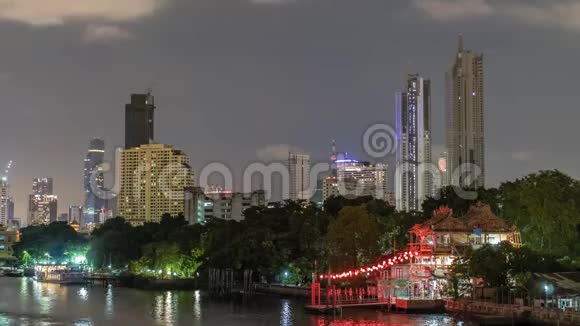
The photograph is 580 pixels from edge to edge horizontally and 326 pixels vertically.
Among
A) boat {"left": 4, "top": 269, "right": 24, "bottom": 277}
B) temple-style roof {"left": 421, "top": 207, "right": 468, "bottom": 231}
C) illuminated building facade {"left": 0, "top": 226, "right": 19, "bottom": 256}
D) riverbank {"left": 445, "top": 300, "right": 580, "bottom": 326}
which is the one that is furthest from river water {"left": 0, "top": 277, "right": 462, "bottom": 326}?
illuminated building facade {"left": 0, "top": 226, "right": 19, "bottom": 256}

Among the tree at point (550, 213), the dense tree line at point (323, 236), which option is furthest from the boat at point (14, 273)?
the tree at point (550, 213)

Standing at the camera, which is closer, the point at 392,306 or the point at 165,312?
the point at 392,306

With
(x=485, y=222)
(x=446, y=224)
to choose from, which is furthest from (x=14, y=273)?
(x=485, y=222)

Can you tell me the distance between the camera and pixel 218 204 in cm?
18212

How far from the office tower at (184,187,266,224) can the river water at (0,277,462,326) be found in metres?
95.8

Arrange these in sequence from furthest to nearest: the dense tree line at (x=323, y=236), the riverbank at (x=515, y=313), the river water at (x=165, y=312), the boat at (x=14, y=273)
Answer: the boat at (x=14, y=273) < the dense tree line at (x=323, y=236) < the river water at (x=165, y=312) < the riverbank at (x=515, y=313)

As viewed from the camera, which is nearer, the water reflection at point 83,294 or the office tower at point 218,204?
the water reflection at point 83,294

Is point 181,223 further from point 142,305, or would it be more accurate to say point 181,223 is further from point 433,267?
point 433,267

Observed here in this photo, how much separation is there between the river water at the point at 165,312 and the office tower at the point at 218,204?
314 feet

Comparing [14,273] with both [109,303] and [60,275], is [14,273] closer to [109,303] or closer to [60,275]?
[60,275]

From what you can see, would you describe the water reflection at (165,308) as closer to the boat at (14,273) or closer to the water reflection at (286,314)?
the water reflection at (286,314)

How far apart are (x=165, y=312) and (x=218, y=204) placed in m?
121

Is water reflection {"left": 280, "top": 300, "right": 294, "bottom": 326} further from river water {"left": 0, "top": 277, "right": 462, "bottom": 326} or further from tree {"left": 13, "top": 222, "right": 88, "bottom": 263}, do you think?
tree {"left": 13, "top": 222, "right": 88, "bottom": 263}

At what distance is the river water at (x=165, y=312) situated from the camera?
178 ft
